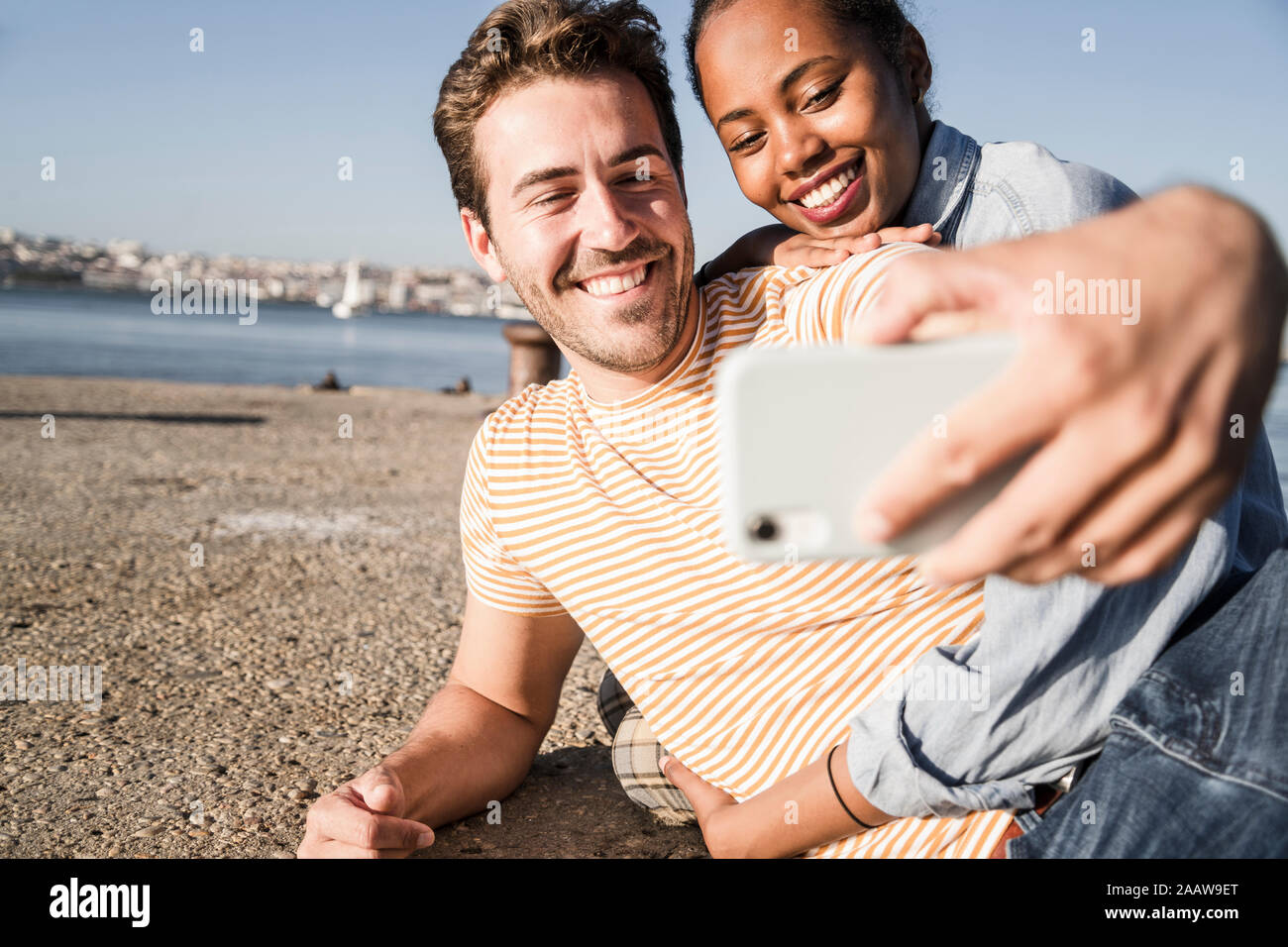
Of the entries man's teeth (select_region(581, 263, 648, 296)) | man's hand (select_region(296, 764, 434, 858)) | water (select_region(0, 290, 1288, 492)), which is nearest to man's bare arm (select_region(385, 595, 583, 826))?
man's hand (select_region(296, 764, 434, 858))

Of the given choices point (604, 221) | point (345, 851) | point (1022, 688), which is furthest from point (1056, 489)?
point (345, 851)

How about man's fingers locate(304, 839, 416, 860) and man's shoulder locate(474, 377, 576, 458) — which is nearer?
man's fingers locate(304, 839, 416, 860)

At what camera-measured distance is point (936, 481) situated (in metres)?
0.76

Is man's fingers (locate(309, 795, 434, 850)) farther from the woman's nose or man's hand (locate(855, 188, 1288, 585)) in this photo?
the woman's nose

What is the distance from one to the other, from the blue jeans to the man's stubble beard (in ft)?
3.79

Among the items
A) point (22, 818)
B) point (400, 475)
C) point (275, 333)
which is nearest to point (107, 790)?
point (22, 818)

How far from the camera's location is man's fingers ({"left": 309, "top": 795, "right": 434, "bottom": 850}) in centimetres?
196

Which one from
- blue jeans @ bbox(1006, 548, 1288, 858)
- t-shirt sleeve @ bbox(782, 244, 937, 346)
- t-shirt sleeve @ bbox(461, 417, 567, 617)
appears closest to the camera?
blue jeans @ bbox(1006, 548, 1288, 858)

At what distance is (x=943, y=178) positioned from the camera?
2566 mm

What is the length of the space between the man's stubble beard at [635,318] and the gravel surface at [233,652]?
115cm

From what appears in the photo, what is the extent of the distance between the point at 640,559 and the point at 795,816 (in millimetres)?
611

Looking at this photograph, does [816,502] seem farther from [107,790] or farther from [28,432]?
[28,432]

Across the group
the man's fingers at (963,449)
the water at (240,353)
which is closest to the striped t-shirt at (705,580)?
the man's fingers at (963,449)

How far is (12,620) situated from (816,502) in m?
3.66
